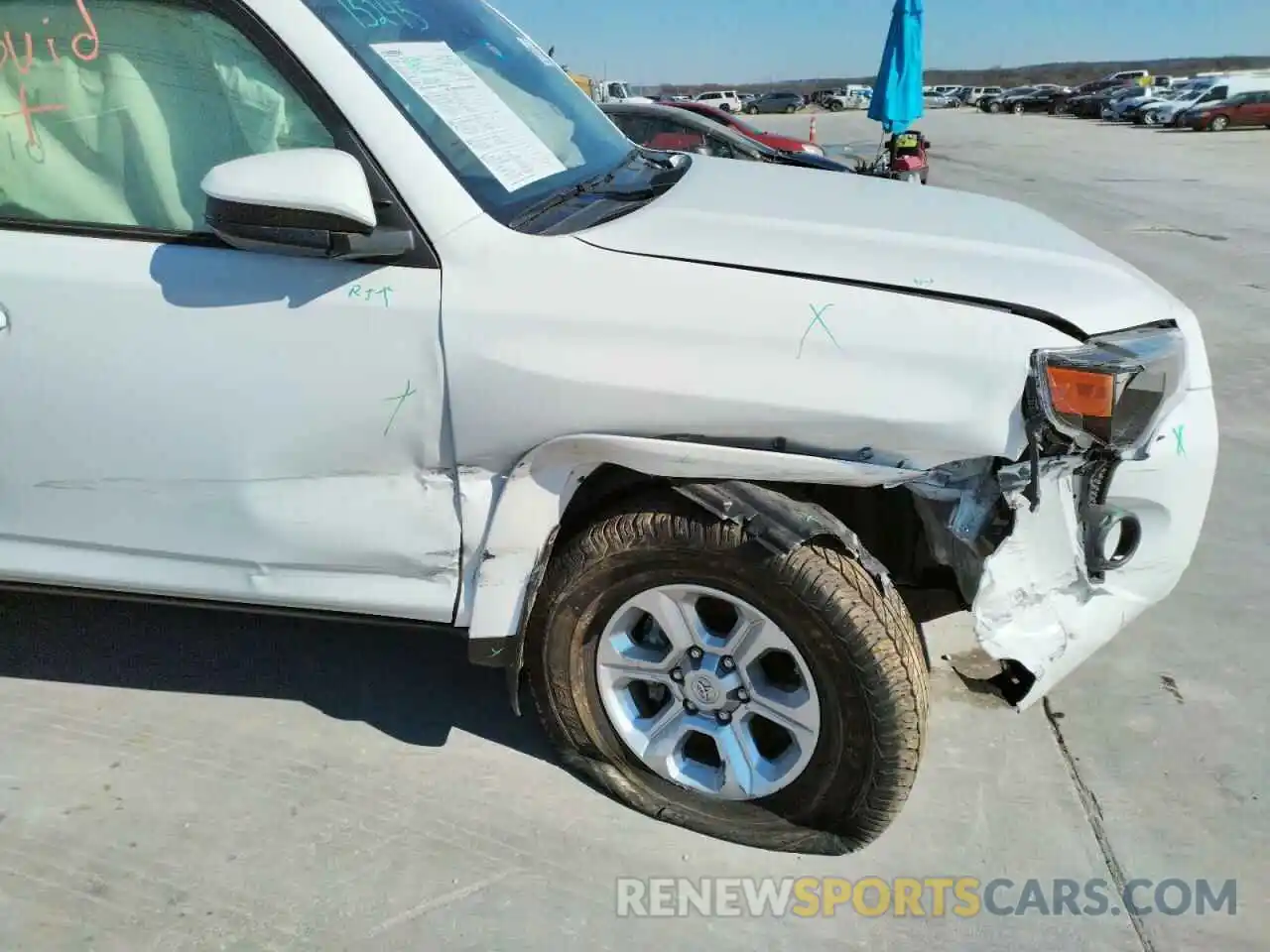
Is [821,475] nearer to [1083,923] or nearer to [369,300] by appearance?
[369,300]

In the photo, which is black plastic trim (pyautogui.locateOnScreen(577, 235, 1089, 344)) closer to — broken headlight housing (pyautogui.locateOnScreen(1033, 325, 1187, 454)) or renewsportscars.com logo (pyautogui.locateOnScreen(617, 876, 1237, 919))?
broken headlight housing (pyautogui.locateOnScreen(1033, 325, 1187, 454))

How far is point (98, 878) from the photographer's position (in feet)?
7.21

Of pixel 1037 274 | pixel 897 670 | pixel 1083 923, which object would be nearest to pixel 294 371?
pixel 897 670

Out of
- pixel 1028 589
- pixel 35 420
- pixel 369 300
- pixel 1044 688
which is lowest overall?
pixel 1044 688

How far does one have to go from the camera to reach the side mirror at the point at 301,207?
179 cm

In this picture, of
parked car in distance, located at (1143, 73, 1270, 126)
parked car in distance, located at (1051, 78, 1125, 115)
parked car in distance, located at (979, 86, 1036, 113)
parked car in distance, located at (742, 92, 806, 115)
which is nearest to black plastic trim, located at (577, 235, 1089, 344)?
parked car in distance, located at (1143, 73, 1270, 126)

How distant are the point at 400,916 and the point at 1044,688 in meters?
1.54

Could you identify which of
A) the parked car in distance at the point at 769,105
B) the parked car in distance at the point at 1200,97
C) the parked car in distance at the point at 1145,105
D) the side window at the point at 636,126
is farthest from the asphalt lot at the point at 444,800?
the parked car in distance at the point at 769,105

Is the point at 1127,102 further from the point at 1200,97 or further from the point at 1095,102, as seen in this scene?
the point at 1095,102

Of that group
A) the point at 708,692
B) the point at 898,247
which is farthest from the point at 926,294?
the point at 708,692

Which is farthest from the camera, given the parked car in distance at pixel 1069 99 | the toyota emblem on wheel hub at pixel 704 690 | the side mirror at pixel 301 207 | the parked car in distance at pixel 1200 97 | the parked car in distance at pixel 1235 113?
the parked car in distance at pixel 1069 99

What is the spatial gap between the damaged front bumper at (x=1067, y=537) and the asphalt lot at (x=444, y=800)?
49 centimetres

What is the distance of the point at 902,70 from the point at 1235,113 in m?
23.9

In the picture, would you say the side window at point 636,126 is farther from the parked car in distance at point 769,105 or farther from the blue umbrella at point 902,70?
the parked car in distance at point 769,105
